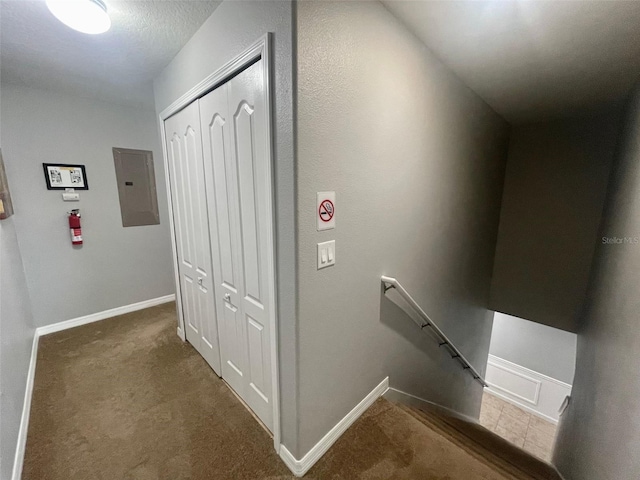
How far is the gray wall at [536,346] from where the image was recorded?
12.9 ft

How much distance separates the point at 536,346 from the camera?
422cm

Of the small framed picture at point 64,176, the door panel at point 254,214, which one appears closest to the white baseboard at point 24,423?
the door panel at point 254,214

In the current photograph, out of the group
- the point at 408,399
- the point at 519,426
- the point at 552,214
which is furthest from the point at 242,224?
the point at 519,426

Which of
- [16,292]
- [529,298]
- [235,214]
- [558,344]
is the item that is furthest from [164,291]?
[558,344]

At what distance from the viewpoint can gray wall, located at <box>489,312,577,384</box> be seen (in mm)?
3945

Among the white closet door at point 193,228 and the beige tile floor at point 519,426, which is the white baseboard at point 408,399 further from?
the beige tile floor at point 519,426

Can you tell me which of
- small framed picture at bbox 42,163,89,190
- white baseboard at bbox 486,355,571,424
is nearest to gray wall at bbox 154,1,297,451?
small framed picture at bbox 42,163,89,190

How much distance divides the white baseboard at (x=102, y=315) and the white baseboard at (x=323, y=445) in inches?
107

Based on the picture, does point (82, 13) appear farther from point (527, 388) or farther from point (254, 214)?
point (527, 388)

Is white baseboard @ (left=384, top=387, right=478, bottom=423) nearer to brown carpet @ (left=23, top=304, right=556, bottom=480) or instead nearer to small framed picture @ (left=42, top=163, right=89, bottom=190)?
brown carpet @ (left=23, top=304, right=556, bottom=480)

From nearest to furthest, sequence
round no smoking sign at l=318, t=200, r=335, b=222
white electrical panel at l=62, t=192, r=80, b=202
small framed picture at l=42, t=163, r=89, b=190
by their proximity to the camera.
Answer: round no smoking sign at l=318, t=200, r=335, b=222, small framed picture at l=42, t=163, r=89, b=190, white electrical panel at l=62, t=192, r=80, b=202

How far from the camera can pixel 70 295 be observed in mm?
2678

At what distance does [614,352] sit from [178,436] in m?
2.72

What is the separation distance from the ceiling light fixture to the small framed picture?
1.77m
